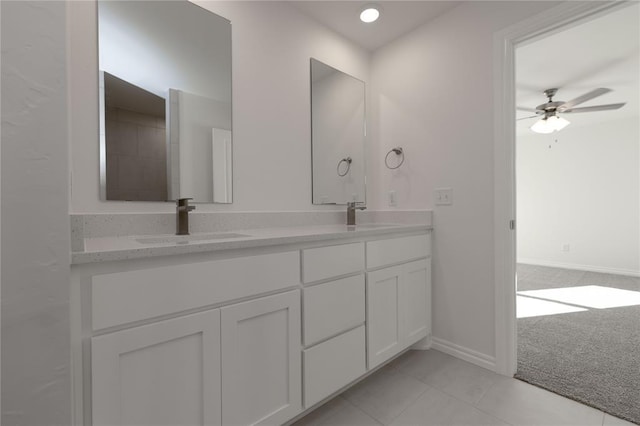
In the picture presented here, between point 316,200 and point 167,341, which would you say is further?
point 316,200

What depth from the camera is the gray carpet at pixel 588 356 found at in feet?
4.79

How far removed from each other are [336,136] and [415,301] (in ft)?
4.24

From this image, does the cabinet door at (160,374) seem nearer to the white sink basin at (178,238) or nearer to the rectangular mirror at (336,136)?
the white sink basin at (178,238)

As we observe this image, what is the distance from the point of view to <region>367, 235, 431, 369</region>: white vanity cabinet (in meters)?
1.54

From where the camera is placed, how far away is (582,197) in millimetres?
4512

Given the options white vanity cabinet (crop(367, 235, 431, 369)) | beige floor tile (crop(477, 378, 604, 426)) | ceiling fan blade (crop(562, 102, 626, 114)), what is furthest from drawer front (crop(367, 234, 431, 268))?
ceiling fan blade (crop(562, 102, 626, 114))

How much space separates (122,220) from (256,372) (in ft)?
2.81

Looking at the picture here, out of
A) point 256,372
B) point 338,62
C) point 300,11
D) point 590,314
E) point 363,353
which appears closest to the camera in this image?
point 256,372

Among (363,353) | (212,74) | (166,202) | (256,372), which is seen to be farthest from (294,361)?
(212,74)

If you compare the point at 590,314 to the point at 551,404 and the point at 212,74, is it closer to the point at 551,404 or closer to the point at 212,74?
the point at 551,404

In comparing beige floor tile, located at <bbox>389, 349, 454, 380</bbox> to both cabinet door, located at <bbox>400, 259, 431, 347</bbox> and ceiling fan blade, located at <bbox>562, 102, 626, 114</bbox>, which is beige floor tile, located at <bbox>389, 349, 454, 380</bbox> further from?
ceiling fan blade, located at <bbox>562, 102, 626, 114</bbox>

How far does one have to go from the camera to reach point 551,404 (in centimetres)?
141

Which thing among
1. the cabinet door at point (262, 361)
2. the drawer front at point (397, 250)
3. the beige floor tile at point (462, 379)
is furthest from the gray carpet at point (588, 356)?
the cabinet door at point (262, 361)

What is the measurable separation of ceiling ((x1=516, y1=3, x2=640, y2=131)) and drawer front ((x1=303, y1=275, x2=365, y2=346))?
194cm
